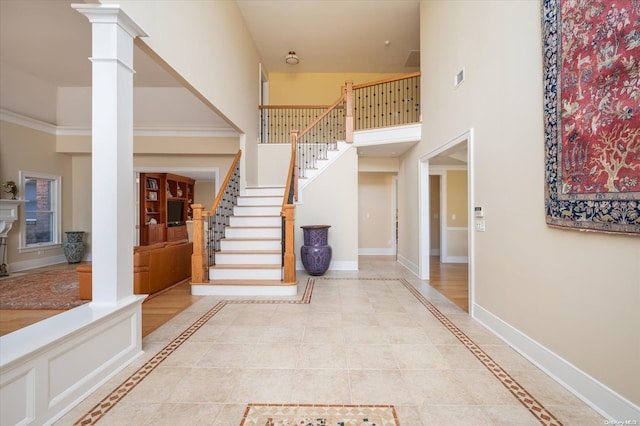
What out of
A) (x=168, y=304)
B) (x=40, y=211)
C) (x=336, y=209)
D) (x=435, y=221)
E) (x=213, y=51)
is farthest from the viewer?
(x=435, y=221)

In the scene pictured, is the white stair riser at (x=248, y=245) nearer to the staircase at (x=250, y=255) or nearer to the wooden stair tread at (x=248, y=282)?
the staircase at (x=250, y=255)

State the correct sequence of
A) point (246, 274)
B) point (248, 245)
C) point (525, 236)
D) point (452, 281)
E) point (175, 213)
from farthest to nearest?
1. point (175, 213)
2. point (452, 281)
3. point (248, 245)
4. point (246, 274)
5. point (525, 236)

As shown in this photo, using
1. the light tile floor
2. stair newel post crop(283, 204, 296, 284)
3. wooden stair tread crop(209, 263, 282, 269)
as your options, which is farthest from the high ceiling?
the light tile floor

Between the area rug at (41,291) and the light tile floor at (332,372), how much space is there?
1795mm

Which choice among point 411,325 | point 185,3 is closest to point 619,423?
point 411,325

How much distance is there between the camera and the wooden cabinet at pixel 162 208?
8023 mm

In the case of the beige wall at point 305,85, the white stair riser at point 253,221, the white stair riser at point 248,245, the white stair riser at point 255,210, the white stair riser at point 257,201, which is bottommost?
the white stair riser at point 248,245

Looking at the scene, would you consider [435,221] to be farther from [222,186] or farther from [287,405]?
[287,405]

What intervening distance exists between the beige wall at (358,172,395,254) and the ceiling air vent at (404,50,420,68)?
116 inches

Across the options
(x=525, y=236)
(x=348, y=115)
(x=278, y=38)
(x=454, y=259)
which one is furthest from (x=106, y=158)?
(x=454, y=259)

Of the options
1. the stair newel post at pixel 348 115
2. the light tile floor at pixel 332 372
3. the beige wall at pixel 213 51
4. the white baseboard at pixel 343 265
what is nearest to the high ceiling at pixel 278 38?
the beige wall at pixel 213 51

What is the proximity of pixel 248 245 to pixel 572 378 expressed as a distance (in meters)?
4.11

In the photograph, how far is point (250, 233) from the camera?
507cm

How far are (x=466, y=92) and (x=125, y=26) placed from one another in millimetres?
3426
